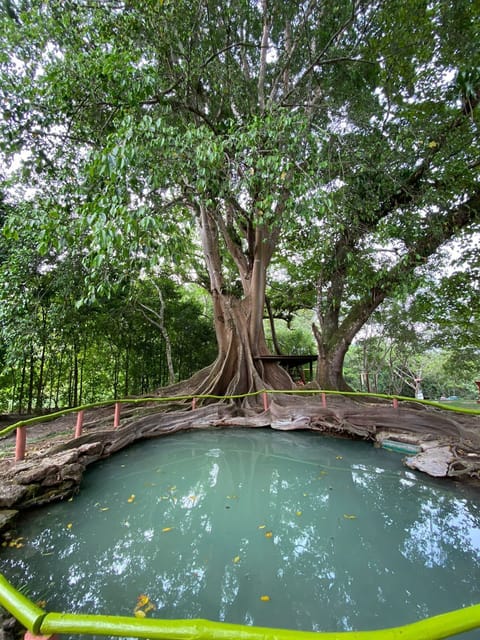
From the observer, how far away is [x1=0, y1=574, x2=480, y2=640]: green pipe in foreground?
599 millimetres

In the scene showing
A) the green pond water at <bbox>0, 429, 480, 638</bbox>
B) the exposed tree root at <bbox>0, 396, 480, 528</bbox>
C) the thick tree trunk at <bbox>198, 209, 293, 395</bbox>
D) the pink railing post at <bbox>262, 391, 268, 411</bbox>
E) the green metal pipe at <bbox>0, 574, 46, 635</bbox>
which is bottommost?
the green pond water at <bbox>0, 429, 480, 638</bbox>

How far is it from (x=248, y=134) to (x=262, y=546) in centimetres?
372

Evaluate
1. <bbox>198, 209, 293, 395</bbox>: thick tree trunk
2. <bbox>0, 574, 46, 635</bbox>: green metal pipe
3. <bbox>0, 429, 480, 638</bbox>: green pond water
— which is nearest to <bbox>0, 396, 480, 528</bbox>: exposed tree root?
<bbox>0, 429, 480, 638</bbox>: green pond water

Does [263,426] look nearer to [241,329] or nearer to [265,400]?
[265,400]

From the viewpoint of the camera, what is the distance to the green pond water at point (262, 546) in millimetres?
1628

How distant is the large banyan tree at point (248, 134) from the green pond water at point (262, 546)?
8.11 feet

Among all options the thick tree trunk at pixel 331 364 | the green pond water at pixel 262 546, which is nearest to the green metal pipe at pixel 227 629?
the green pond water at pixel 262 546

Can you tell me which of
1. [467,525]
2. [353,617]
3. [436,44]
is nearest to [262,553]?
[353,617]

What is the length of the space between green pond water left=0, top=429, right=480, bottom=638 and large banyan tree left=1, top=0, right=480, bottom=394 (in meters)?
2.47

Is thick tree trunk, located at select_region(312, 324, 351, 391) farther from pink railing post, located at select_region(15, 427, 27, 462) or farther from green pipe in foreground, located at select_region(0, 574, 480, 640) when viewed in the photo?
green pipe in foreground, located at select_region(0, 574, 480, 640)

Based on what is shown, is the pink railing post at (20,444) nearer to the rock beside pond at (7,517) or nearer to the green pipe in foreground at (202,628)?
the rock beside pond at (7,517)

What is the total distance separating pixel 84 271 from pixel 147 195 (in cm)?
284

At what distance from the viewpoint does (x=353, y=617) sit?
1.54 m

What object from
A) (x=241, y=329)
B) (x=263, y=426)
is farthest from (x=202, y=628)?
(x=241, y=329)
